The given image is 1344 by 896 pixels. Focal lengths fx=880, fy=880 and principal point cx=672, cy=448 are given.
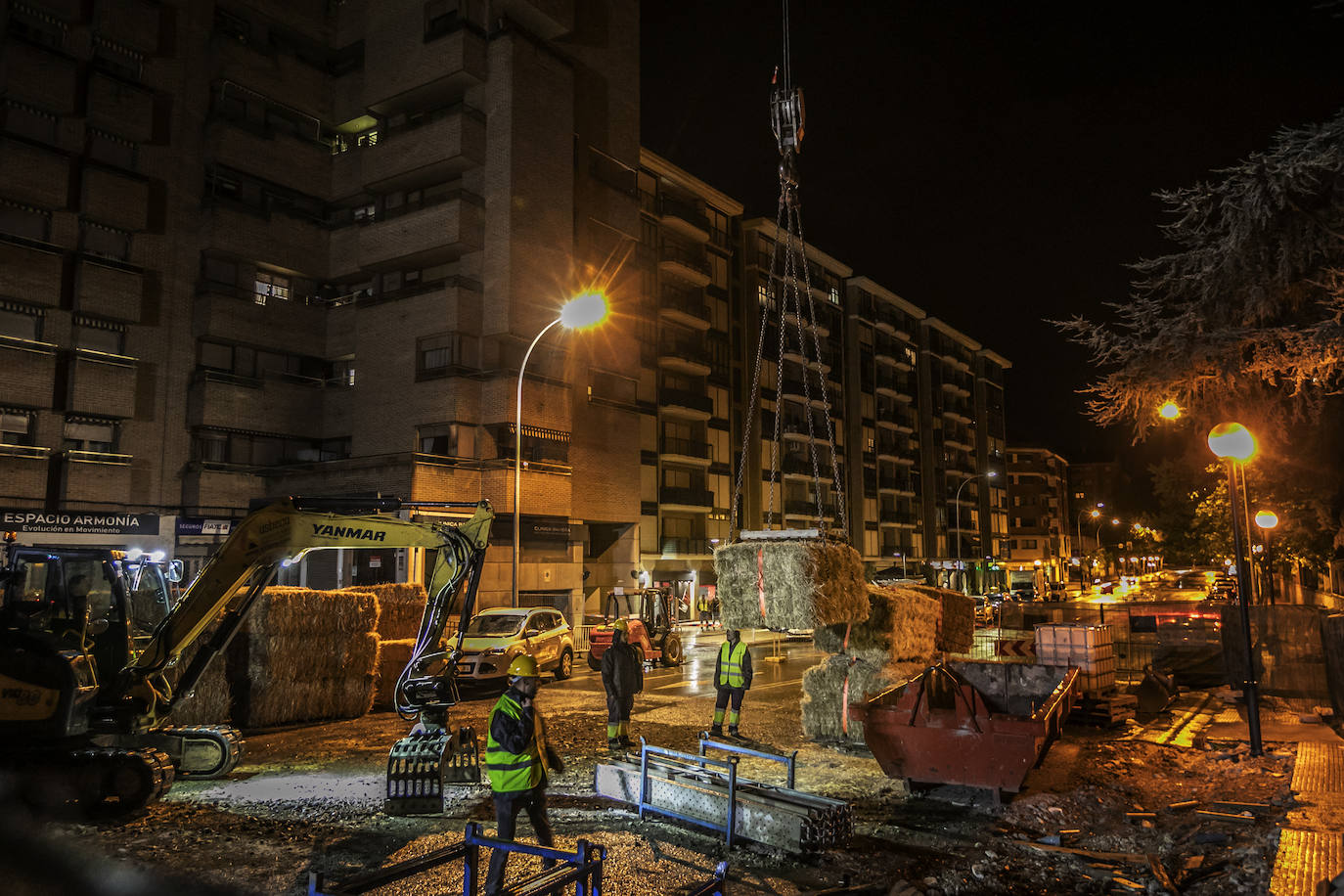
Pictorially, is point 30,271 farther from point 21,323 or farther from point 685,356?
point 685,356

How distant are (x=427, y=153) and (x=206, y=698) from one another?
31.8m

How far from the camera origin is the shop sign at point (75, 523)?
27594mm

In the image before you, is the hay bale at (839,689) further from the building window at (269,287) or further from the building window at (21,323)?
the building window at (269,287)

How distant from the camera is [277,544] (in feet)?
37.6

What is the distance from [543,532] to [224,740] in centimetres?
2724

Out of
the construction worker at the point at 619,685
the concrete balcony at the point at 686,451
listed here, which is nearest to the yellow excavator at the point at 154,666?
the construction worker at the point at 619,685

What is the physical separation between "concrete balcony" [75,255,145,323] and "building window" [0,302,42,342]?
1.60m

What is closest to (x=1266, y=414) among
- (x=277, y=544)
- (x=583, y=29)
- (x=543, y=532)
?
(x=277, y=544)

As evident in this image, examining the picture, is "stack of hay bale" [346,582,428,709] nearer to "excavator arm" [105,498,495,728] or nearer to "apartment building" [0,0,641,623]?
"excavator arm" [105,498,495,728]

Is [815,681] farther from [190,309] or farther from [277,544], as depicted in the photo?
[190,309]

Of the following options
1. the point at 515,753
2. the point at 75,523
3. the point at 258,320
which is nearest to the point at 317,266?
the point at 258,320

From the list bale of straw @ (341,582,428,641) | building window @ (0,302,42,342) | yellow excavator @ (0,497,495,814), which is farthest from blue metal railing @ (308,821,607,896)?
building window @ (0,302,42,342)

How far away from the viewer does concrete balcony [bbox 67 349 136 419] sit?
111 ft

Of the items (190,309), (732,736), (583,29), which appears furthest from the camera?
(583,29)
